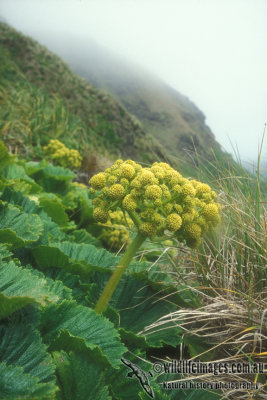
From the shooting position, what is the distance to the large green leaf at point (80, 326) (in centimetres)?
101

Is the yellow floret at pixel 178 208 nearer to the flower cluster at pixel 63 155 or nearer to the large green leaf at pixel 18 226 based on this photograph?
the large green leaf at pixel 18 226

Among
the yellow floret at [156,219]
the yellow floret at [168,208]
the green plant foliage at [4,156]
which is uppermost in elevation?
the yellow floret at [168,208]

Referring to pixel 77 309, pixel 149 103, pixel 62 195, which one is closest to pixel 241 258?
pixel 77 309

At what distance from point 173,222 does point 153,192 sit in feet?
0.42

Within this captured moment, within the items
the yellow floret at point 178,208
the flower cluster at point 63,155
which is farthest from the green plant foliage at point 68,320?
the flower cluster at point 63,155

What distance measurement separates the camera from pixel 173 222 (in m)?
1.07

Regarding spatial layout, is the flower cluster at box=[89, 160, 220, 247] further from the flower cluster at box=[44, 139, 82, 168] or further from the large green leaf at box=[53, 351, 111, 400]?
the flower cluster at box=[44, 139, 82, 168]

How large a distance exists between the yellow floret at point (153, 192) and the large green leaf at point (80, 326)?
458 mm

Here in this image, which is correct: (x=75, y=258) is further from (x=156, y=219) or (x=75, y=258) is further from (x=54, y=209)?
(x=54, y=209)

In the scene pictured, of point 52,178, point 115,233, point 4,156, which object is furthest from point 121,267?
point 52,178

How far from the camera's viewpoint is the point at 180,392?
1.13 meters

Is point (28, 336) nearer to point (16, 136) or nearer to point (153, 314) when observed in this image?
point (153, 314)

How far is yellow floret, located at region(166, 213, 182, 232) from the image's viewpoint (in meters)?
1.06

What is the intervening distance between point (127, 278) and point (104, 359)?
2.01 ft
